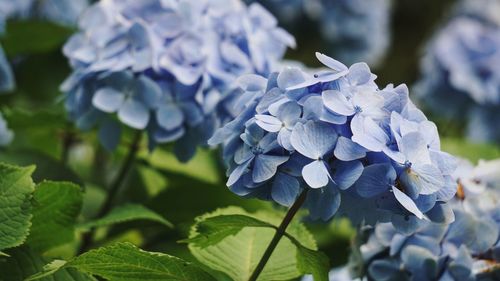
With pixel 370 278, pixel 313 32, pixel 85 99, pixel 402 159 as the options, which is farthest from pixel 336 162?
pixel 313 32

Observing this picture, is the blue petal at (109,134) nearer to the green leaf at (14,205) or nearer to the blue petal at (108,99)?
the blue petal at (108,99)

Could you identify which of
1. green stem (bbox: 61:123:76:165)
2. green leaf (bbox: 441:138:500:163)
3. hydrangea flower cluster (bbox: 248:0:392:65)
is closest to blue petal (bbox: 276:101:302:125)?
green stem (bbox: 61:123:76:165)

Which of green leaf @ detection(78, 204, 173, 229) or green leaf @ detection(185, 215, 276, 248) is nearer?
green leaf @ detection(185, 215, 276, 248)

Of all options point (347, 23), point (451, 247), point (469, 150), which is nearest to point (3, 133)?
point (451, 247)

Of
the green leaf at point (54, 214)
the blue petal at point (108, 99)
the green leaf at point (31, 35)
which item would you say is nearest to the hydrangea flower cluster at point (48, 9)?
the green leaf at point (31, 35)

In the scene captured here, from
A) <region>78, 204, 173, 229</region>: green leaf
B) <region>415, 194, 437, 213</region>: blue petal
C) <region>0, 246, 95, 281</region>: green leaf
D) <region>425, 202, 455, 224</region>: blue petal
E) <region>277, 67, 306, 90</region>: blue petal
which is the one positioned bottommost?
<region>0, 246, 95, 281</region>: green leaf

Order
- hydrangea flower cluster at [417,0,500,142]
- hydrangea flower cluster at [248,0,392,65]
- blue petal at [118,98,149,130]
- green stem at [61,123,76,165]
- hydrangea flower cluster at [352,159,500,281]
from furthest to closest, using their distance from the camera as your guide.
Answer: hydrangea flower cluster at [248,0,392,65]
hydrangea flower cluster at [417,0,500,142]
green stem at [61,123,76,165]
blue petal at [118,98,149,130]
hydrangea flower cluster at [352,159,500,281]

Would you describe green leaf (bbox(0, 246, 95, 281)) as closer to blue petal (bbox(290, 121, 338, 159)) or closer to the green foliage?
the green foliage

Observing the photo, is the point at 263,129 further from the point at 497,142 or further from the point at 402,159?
the point at 497,142

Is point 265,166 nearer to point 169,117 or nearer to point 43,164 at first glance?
point 169,117
